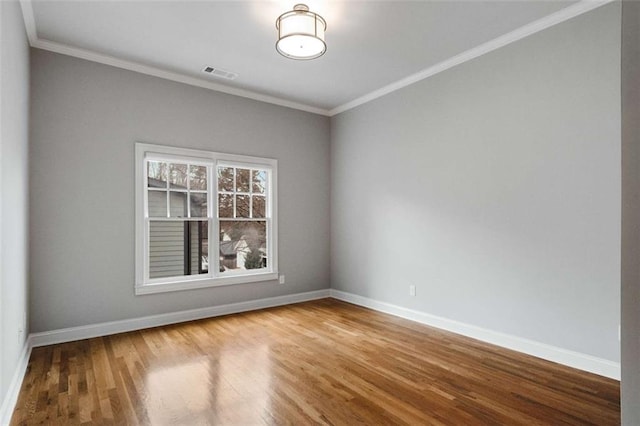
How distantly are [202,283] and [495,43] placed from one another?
431 cm

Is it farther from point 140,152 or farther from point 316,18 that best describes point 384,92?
point 140,152

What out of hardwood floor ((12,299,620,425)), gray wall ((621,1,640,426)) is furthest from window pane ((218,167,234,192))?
gray wall ((621,1,640,426))

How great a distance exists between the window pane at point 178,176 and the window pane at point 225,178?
0.46 m

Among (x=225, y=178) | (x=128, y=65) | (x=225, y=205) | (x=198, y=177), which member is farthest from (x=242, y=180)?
(x=128, y=65)

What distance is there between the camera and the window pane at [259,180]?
524 centimetres

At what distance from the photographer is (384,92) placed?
4.91m

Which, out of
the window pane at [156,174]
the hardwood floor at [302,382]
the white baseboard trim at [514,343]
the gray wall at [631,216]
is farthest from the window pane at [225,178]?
the gray wall at [631,216]

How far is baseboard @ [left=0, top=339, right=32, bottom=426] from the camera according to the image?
219 cm

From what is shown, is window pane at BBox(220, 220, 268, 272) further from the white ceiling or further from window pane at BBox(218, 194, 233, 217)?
the white ceiling

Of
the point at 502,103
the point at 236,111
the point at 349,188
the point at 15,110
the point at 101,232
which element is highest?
the point at 236,111

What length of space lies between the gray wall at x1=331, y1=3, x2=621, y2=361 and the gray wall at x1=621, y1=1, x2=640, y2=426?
2809mm

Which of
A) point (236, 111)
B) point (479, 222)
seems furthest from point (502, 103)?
point (236, 111)

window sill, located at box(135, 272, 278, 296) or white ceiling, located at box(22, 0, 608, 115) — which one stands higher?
white ceiling, located at box(22, 0, 608, 115)

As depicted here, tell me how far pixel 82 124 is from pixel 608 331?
530cm
